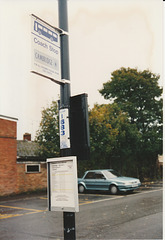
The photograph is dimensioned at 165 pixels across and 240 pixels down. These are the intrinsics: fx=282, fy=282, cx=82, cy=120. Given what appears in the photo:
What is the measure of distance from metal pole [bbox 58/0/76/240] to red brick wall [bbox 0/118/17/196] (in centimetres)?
1539

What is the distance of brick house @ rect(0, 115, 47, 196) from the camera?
1902cm

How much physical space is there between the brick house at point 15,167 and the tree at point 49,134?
1017mm

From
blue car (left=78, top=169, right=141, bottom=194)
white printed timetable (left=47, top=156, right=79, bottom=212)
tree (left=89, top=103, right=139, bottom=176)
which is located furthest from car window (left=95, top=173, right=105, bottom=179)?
white printed timetable (left=47, top=156, right=79, bottom=212)

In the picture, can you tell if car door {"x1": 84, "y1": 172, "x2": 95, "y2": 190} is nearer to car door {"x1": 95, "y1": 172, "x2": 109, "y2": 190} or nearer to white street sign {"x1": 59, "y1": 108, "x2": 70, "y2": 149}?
car door {"x1": 95, "y1": 172, "x2": 109, "y2": 190}

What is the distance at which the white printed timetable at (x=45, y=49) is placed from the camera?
13.2 ft

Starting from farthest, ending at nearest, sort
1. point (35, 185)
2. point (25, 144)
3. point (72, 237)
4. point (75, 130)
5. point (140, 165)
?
point (140, 165) → point (25, 144) → point (35, 185) → point (75, 130) → point (72, 237)

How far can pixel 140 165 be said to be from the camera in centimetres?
3284

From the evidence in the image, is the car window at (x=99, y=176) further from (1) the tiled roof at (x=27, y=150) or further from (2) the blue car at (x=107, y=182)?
(1) the tiled roof at (x=27, y=150)

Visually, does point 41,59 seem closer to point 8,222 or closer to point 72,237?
point 72,237

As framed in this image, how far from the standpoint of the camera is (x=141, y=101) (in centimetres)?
3238

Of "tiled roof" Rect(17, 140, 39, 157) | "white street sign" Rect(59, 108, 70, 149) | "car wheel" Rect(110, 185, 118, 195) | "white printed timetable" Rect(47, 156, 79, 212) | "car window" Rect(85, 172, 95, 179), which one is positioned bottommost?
"car wheel" Rect(110, 185, 118, 195)

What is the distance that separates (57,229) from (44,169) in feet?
46.6

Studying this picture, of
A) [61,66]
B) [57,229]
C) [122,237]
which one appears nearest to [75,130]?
[61,66]

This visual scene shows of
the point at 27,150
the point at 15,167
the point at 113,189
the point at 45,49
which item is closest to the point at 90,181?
the point at 113,189
